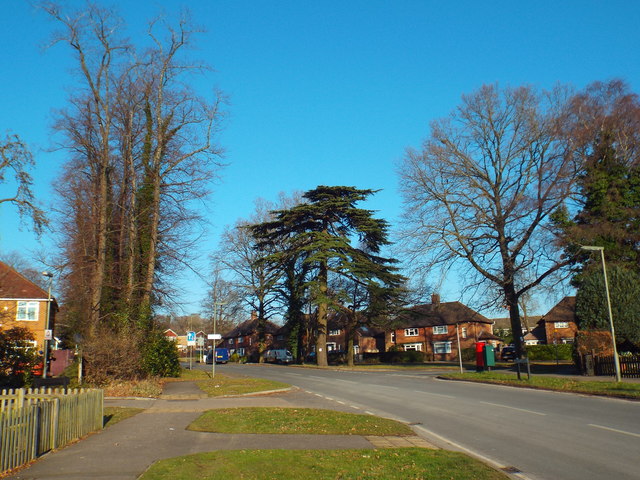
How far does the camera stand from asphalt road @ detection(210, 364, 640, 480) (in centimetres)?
866

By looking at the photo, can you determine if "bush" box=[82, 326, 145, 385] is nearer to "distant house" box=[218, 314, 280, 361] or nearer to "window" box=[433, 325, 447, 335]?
"window" box=[433, 325, 447, 335]

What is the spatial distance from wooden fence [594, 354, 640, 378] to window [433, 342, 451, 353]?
44.0 metres

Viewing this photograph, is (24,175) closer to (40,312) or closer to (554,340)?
(40,312)

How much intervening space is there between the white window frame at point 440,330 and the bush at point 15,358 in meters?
58.7

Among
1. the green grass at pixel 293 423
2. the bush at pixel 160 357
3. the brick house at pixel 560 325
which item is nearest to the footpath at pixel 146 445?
the green grass at pixel 293 423

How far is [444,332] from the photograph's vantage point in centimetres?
7400

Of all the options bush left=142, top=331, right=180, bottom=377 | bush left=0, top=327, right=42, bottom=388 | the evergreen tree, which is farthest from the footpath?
the evergreen tree

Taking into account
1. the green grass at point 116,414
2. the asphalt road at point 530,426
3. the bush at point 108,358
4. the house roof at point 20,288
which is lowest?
the asphalt road at point 530,426

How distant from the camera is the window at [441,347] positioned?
72688mm

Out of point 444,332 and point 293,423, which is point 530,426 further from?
point 444,332

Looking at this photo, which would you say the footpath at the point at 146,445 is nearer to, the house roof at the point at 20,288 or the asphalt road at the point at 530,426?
the asphalt road at the point at 530,426

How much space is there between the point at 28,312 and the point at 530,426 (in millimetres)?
45474

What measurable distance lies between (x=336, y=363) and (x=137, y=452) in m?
49.9

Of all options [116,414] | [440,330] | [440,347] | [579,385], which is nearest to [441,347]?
[440,347]
